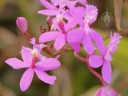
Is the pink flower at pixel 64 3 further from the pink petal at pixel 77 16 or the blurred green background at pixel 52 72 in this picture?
the blurred green background at pixel 52 72

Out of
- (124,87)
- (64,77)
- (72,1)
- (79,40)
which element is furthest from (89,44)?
(64,77)

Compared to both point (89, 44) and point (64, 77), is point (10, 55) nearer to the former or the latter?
point (64, 77)

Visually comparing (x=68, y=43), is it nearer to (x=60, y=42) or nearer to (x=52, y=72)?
(x=60, y=42)

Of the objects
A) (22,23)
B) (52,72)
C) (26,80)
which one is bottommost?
(52,72)

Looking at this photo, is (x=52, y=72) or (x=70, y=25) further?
(x=52, y=72)

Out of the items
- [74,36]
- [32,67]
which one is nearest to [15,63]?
[32,67]

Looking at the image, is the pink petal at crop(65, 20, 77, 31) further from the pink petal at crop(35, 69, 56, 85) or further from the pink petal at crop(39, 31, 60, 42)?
the pink petal at crop(35, 69, 56, 85)

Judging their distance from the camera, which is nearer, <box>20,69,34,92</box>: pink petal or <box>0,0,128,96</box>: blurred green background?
<box>20,69,34,92</box>: pink petal

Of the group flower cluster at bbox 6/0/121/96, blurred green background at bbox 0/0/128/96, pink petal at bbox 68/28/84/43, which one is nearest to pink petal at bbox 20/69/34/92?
flower cluster at bbox 6/0/121/96

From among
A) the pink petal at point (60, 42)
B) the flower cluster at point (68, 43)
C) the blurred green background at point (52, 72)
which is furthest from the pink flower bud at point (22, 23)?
the blurred green background at point (52, 72)
